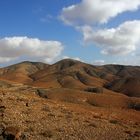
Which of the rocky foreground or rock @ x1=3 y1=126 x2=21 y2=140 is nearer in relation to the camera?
rock @ x1=3 y1=126 x2=21 y2=140

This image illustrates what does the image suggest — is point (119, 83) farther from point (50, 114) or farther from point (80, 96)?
point (50, 114)

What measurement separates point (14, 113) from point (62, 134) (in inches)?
194

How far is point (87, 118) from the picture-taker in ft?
85.1

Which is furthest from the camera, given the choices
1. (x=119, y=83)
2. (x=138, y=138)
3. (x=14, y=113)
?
(x=119, y=83)

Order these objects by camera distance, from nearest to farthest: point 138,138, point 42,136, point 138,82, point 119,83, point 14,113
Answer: point 42,136 → point 138,138 → point 14,113 → point 138,82 → point 119,83

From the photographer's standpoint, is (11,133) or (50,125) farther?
(50,125)

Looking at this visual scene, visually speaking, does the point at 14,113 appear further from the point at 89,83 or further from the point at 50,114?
the point at 89,83

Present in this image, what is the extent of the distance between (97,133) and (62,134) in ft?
7.99

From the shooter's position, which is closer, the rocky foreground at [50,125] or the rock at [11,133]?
the rock at [11,133]

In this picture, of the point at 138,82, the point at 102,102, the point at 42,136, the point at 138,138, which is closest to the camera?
the point at 42,136

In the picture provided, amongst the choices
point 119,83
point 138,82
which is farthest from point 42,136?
point 119,83

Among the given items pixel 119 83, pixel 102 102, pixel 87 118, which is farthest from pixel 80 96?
pixel 119 83

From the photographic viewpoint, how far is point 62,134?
20203 mm

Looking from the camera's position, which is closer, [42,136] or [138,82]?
[42,136]
